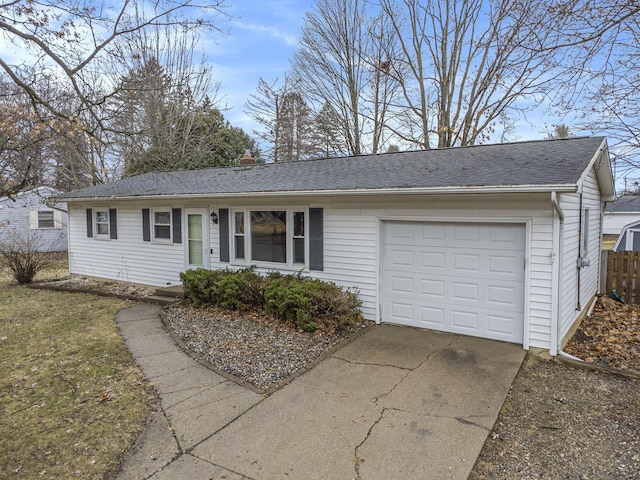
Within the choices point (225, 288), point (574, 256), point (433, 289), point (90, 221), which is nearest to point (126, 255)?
point (90, 221)

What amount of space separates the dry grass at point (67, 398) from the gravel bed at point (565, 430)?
322 centimetres

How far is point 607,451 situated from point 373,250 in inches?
171

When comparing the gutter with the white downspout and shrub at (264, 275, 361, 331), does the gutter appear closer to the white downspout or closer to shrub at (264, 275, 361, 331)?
the white downspout

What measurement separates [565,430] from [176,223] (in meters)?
8.99

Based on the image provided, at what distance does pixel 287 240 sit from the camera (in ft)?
26.9

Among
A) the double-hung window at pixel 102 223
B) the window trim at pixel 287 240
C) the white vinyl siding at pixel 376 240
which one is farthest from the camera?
the double-hung window at pixel 102 223

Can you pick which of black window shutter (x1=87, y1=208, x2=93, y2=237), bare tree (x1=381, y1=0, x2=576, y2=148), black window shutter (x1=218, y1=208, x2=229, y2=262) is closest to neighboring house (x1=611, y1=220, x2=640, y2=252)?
bare tree (x1=381, y1=0, x2=576, y2=148)

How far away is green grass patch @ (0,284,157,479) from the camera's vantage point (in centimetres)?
333

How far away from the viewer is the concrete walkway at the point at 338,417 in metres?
3.19

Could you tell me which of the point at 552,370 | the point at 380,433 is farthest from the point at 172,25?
the point at 552,370

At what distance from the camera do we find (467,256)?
636cm

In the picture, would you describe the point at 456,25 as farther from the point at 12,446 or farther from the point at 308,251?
the point at 12,446

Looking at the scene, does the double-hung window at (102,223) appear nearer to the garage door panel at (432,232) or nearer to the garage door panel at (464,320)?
the garage door panel at (432,232)

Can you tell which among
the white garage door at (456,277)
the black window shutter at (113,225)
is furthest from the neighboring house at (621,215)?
the black window shutter at (113,225)
